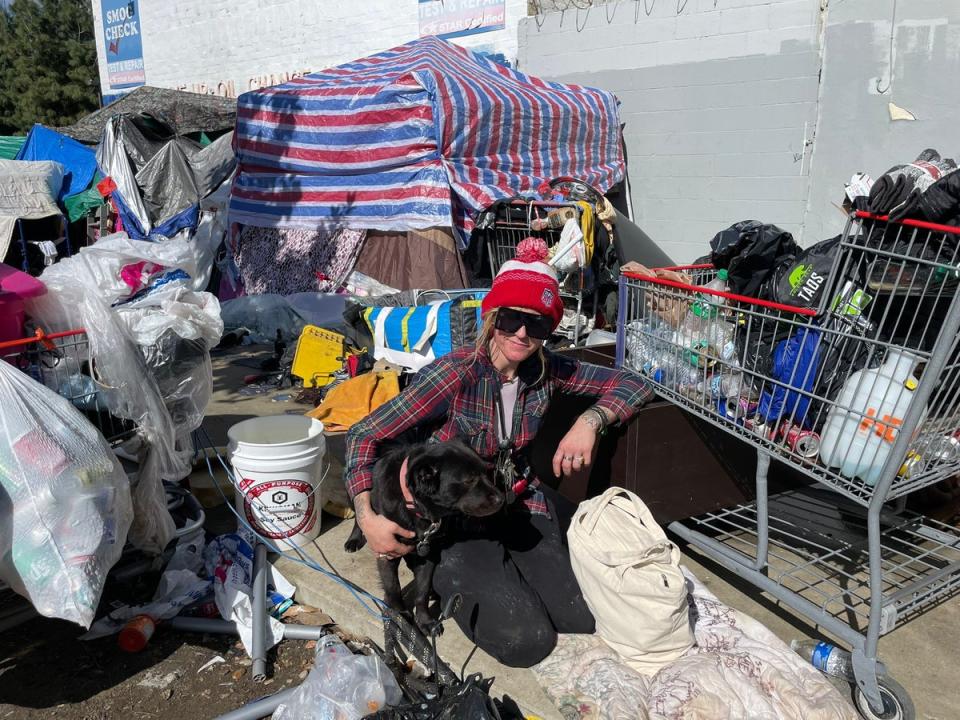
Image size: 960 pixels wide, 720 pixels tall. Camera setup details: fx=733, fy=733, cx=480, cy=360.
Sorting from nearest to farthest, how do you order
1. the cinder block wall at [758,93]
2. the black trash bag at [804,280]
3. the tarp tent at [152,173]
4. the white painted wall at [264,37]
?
the black trash bag at [804,280] → the cinder block wall at [758,93] → the tarp tent at [152,173] → the white painted wall at [264,37]

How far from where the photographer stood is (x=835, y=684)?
2.70 metres

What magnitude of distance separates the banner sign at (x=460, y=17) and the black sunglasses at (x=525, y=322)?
8.83 m

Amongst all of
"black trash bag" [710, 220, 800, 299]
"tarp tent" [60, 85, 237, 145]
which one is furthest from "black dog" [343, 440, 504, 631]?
"tarp tent" [60, 85, 237, 145]

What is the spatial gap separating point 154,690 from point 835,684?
99.8 inches

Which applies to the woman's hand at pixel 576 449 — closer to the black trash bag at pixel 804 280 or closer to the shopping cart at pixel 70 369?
the black trash bag at pixel 804 280

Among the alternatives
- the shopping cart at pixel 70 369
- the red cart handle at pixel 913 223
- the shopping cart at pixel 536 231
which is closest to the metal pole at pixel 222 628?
the shopping cart at pixel 70 369

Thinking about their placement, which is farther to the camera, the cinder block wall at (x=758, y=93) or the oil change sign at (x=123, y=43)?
the oil change sign at (x=123, y=43)

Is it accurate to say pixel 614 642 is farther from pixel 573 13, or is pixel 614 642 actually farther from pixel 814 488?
pixel 573 13

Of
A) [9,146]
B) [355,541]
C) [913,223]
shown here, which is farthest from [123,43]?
[913,223]

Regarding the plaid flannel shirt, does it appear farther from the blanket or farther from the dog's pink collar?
the blanket

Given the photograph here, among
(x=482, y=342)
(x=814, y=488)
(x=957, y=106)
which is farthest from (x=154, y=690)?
(x=957, y=106)

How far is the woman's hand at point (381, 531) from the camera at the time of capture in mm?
2557

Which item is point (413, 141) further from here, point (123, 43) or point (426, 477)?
point (123, 43)

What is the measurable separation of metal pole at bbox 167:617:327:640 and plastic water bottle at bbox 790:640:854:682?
191 centimetres
